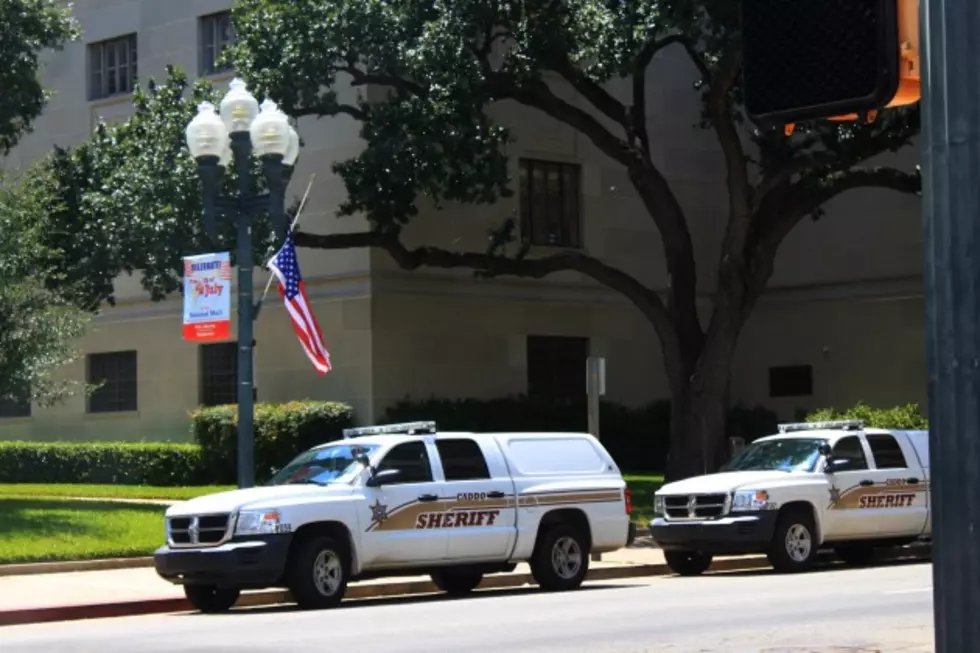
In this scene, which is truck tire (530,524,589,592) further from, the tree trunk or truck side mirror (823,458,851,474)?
the tree trunk

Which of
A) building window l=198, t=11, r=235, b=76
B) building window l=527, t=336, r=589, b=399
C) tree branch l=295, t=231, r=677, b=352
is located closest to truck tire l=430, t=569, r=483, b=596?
tree branch l=295, t=231, r=677, b=352

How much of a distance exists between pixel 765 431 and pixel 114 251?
643 inches

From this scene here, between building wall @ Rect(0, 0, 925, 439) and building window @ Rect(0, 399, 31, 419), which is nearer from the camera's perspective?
building wall @ Rect(0, 0, 925, 439)

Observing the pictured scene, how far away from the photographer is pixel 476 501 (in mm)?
17547

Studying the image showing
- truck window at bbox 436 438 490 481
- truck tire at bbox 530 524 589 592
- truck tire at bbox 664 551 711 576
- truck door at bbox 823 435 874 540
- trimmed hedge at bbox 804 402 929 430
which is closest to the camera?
truck window at bbox 436 438 490 481

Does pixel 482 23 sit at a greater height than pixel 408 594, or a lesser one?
greater

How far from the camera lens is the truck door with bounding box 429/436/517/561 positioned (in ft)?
57.0

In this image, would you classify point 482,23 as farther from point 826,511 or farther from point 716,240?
point 716,240

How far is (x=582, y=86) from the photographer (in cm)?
2795

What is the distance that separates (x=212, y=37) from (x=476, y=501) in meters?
20.1

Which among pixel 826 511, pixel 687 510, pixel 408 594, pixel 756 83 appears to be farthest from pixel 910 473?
pixel 756 83

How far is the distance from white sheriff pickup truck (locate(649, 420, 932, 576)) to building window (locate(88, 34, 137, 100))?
20.4m

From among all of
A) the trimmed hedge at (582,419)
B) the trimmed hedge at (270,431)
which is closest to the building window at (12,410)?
the trimmed hedge at (270,431)

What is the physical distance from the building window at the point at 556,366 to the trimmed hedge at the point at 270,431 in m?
5.01
